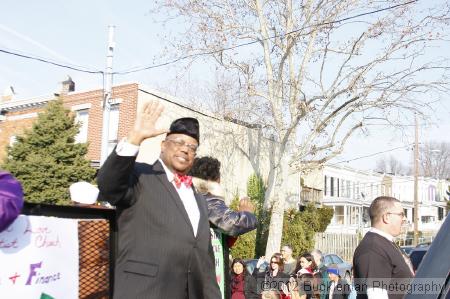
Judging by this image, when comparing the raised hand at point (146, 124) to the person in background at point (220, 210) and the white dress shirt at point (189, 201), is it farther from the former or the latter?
the person in background at point (220, 210)

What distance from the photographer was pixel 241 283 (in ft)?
27.0

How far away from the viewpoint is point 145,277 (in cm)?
255

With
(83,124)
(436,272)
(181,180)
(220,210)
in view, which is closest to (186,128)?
(181,180)

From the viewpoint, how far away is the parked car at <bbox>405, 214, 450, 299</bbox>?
1734 mm

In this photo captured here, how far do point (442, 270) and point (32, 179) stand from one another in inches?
651

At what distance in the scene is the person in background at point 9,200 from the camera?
6.95 ft

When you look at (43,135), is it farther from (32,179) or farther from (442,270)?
(442,270)

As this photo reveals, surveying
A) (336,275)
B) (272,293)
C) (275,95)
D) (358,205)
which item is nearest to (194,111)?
(275,95)

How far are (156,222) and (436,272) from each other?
1390mm

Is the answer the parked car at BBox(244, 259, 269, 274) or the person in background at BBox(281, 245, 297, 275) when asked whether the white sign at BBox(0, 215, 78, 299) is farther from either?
the parked car at BBox(244, 259, 269, 274)

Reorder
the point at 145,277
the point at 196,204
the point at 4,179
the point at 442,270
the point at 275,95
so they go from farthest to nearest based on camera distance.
→ the point at 275,95, the point at 196,204, the point at 145,277, the point at 4,179, the point at 442,270

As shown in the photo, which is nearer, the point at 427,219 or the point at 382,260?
the point at 382,260

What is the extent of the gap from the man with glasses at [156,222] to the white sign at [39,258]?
0.77ft

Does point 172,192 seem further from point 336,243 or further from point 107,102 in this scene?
point 336,243
